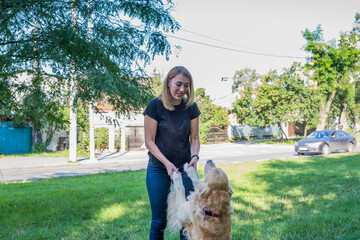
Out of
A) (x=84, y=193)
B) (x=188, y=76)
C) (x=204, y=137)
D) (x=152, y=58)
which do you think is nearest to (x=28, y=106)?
(x=152, y=58)

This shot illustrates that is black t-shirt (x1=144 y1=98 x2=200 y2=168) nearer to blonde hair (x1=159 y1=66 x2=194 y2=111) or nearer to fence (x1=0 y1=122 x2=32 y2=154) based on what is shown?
blonde hair (x1=159 y1=66 x2=194 y2=111)

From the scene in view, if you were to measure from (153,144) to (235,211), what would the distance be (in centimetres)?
293

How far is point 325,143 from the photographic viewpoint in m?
16.9

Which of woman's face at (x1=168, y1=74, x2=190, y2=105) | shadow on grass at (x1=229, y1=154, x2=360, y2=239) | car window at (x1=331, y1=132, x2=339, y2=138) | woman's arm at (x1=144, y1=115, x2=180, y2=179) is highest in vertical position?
woman's face at (x1=168, y1=74, x2=190, y2=105)

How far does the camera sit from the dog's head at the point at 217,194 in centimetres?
290

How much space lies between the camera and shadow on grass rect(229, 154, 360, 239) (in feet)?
13.2

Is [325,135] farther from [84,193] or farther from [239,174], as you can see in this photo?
[84,193]

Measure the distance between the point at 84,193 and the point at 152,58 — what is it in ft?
12.6

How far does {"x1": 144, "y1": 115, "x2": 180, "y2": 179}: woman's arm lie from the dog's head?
0.36 m

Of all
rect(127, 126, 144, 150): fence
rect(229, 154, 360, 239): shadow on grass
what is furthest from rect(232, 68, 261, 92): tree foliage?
rect(229, 154, 360, 239): shadow on grass

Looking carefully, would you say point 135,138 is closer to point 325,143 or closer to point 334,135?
point 325,143

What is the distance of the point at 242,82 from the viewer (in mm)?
61938

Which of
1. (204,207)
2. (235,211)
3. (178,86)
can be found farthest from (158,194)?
(235,211)

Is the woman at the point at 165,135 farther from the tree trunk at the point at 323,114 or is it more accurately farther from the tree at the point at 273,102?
the tree trunk at the point at 323,114
